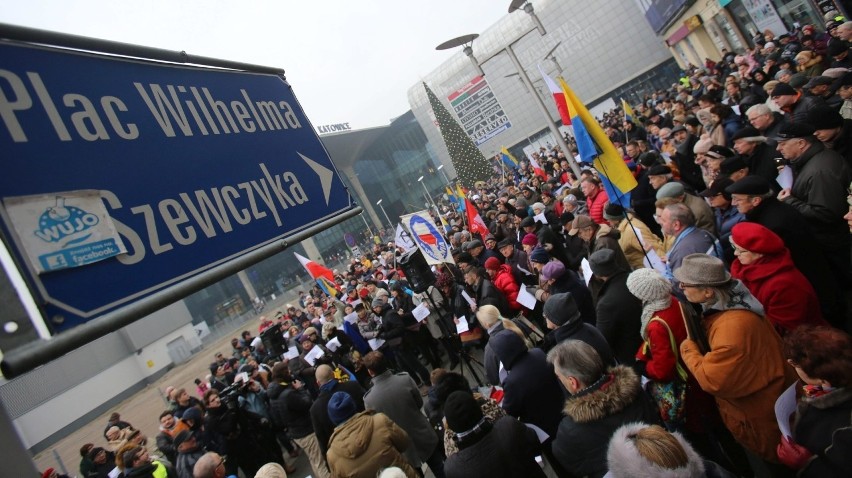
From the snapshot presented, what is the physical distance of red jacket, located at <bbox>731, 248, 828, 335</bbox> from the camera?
10.3 ft

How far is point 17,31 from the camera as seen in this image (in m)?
1.10

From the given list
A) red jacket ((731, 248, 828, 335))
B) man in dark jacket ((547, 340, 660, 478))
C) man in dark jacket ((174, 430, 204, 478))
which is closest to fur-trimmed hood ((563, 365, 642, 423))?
man in dark jacket ((547, 340, 660, 478))

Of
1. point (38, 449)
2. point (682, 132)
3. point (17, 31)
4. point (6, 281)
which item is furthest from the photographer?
point (38, 449)

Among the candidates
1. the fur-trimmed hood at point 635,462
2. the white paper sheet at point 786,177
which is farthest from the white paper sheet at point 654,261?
the fur-trimmed hood at point 635,462

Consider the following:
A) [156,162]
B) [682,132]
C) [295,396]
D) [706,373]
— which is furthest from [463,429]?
[682,132]

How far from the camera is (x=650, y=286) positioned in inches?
125

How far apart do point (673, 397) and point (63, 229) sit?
12.2 ft

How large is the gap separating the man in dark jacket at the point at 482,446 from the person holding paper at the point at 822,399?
151 centimetres

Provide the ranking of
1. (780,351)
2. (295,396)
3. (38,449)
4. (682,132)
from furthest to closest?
(38,449)
(682,132)
(295,396)
(780,351)

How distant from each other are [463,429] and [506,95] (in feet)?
180

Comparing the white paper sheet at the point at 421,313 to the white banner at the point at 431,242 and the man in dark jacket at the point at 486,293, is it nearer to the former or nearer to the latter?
the white banner at the point at 431,242

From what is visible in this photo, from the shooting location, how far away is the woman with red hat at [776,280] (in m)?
3.14

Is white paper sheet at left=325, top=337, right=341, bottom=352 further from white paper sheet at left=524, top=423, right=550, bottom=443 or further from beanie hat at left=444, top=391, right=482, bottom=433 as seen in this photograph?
beanie hat at left=444, top=391, right=482, bottom=433

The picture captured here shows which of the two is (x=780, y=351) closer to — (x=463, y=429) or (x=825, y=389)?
(x=825, y=389)
